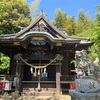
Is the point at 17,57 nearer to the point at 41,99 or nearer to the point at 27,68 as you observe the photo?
the point at 27,68

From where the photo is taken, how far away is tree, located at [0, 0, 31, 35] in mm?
29453

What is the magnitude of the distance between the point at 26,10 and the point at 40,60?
25.1 metres

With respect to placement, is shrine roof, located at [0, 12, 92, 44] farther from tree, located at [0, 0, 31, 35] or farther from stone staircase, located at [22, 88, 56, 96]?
tree, located at [0, 0, 31, 35]

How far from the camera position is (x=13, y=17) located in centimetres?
3186

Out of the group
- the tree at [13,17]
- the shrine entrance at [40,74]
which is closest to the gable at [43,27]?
the shrine entrance at [40,74]

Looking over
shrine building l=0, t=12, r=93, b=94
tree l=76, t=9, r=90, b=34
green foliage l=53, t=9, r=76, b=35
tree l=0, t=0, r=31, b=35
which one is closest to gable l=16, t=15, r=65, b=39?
shrine building l=0, t=12, r=93, b=94

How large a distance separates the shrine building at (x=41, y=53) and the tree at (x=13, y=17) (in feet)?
50.1

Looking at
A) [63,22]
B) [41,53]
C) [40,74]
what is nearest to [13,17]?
[63,22]

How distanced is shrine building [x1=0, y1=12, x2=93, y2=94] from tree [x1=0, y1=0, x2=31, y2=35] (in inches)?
601

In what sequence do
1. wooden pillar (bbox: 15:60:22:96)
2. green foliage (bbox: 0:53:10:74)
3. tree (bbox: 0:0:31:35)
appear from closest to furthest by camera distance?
1. wooden pillar (bbox: 15:60:22:96)
2. green foliage (bbox: 0:53:10:74)
3. tree (bbox: 0:0:31:35)

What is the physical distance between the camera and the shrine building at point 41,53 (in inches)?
479

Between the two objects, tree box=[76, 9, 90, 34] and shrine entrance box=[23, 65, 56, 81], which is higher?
tree box=[76, 9, 90, 34]

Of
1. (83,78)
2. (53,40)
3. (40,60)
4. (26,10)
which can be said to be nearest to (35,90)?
(40,60)

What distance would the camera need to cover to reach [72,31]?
39.8 meters
